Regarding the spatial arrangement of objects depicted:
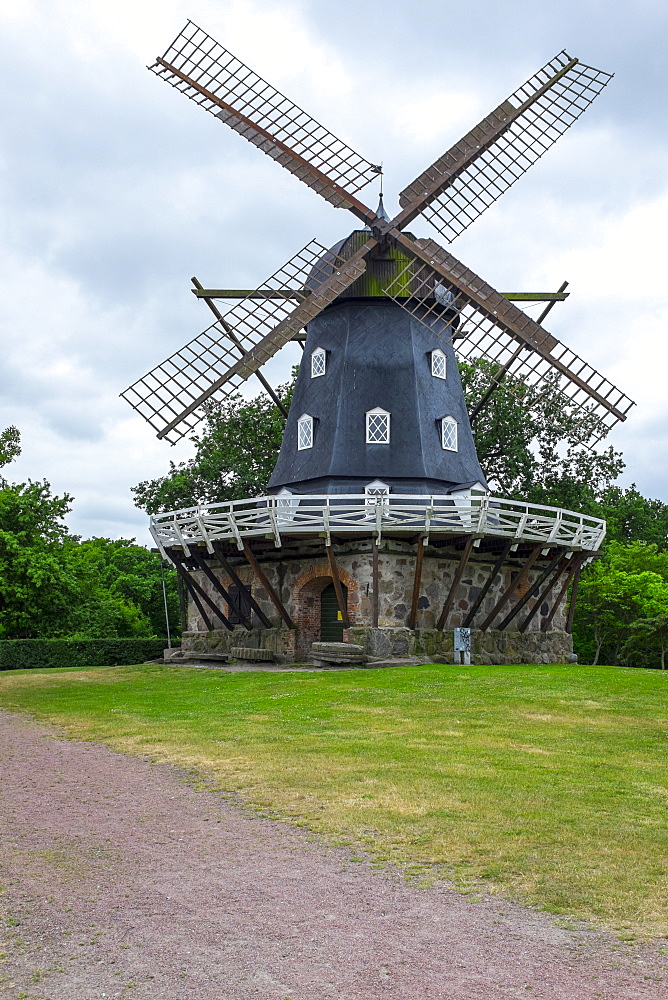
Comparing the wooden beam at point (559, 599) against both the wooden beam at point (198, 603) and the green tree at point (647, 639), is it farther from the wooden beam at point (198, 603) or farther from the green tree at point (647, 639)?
the green tree at point (647, 639)

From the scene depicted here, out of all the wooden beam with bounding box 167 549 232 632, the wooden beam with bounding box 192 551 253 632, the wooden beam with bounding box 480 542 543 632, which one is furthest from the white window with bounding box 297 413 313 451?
the wooden beam with bounding box 480 542 543 632

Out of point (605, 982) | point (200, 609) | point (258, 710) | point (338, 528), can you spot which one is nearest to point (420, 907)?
point (605, 982)

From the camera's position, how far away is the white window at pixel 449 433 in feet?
78.3

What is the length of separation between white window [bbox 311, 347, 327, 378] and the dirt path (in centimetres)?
1916

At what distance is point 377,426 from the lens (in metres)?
23.4

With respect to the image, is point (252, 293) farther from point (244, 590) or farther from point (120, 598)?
point (120, 598)

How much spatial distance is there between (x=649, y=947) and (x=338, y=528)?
16.1 m

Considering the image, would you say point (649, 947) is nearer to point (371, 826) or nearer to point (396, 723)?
point (371, 826)

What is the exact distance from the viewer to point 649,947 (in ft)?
14.1

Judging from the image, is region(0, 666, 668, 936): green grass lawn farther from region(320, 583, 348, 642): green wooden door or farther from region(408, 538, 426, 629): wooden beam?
region(320, 583, 348, 642): green wooden door

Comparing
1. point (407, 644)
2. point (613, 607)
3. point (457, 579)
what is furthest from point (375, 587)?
point (613, 607)

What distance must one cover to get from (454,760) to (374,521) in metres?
11.5

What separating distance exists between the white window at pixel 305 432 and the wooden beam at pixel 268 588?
4.02 meters

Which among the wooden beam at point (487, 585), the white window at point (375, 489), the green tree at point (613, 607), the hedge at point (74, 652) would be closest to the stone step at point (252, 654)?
the white window at point (375, 489)
